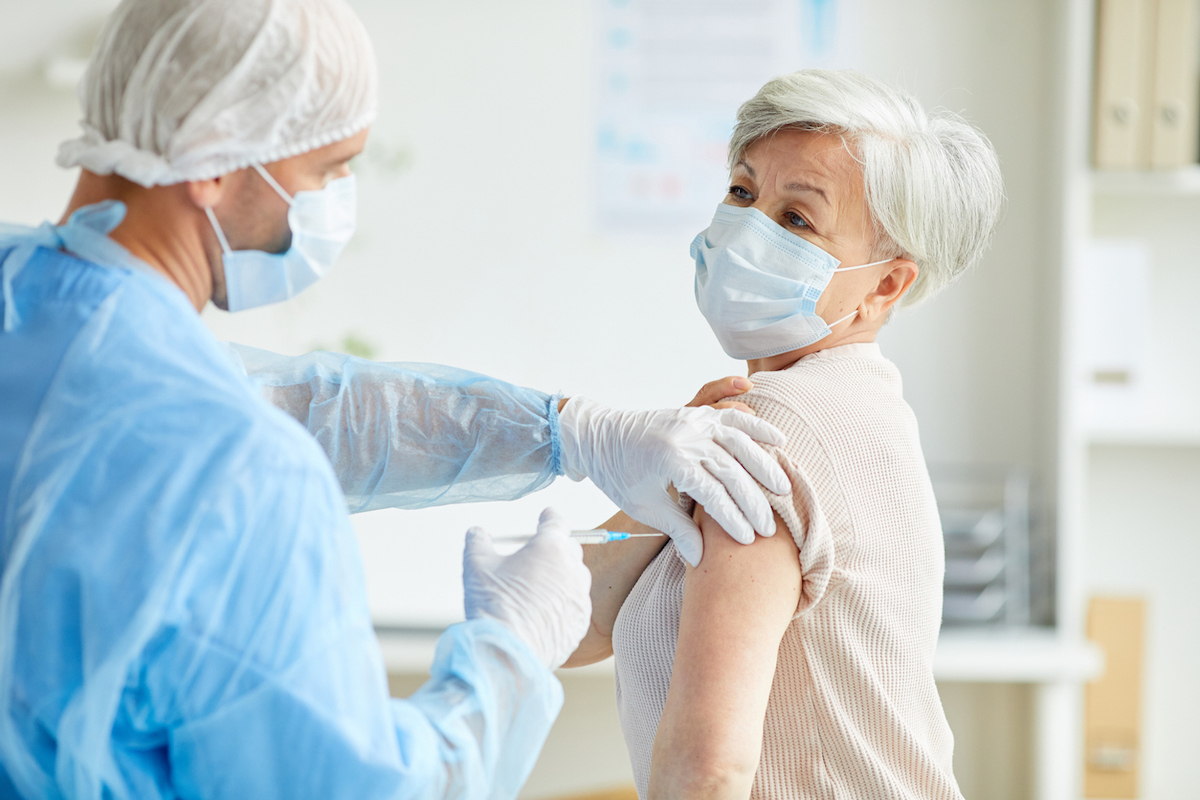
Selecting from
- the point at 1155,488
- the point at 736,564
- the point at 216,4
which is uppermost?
the point at 216,4

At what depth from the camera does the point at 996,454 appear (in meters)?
2.44

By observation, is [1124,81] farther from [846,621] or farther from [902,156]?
[846,621]

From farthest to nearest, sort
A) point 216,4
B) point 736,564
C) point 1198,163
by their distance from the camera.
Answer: point 1198,163 → point 736,564 → point 216,4

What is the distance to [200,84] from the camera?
781mm

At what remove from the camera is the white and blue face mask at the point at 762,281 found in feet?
3.58

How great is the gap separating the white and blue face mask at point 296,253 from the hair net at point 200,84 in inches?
1.8

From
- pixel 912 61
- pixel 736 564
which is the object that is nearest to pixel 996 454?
pixel 912 61

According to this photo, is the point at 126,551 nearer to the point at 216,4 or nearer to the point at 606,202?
the point at 216,4

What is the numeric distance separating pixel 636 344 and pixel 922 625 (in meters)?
1.51

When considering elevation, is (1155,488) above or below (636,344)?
below

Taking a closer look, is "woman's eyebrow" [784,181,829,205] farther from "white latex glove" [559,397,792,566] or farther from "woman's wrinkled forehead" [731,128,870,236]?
"white latex glove" [559,397,792,566]

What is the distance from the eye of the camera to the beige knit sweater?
961mm

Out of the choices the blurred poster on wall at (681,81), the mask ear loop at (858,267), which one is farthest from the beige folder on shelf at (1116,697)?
the mask ear loop at (858,267)

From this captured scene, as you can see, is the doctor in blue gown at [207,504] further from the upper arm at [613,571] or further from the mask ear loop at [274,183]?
the upper arm at [613,571]
